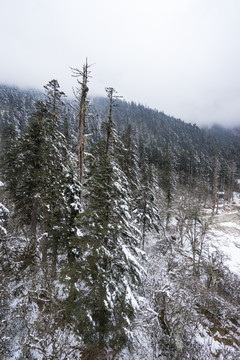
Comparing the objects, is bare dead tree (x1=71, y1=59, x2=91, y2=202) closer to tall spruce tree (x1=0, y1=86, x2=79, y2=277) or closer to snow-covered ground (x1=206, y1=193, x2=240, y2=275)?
tall spruce tree (x1=0, y1=86, x2=79, y2=277)

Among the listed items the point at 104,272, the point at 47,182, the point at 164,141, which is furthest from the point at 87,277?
the point at 164,141

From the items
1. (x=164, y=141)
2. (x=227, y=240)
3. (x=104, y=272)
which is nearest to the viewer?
(x=104, y=272)

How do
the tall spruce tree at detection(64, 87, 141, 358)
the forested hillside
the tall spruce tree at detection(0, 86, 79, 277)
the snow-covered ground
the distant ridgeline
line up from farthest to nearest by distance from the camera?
the distant ridgeline < the snow-covered ground < the tall spruce tree at detection(0, 86, 79, 277) < the forested hillside < the tall spruce tree at detection(64, 87, 141, 358)

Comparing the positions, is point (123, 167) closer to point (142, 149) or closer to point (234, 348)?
point (234, 348)

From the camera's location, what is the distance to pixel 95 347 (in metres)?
7.19

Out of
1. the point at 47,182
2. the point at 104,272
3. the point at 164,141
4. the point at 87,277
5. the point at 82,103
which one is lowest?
the point at 87,277

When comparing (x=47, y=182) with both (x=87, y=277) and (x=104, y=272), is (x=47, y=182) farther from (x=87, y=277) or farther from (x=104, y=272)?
(x=104, y=272)

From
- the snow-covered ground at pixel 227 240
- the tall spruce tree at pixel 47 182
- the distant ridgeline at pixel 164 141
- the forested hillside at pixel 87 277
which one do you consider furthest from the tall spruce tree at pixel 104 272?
the distant ridgeline at pixel 164 141

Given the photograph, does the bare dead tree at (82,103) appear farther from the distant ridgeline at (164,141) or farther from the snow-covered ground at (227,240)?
the distant ridgeline at (164,141)

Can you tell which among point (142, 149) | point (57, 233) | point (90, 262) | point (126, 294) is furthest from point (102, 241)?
point (142, 149)

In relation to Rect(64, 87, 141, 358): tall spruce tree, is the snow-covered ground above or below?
below

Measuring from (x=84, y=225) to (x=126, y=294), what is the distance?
320 centimetres

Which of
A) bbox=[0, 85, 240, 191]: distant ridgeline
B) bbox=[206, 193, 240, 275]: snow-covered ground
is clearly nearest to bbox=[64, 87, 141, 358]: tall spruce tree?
bbox=[206, 193, 240, 275]: snow-covered ground

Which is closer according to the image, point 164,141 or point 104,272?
point 104,272
